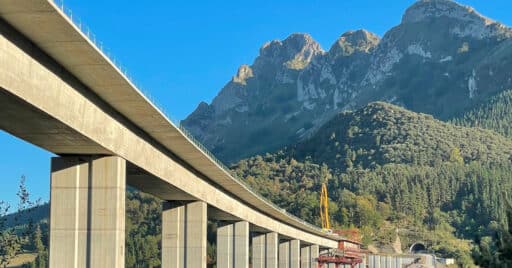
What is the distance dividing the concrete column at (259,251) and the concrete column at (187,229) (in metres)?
30.9

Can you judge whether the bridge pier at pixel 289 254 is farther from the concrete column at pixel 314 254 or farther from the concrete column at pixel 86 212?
the concrete column at pixel 86 212

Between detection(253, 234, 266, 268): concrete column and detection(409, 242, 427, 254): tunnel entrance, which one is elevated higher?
detection(409, 242, 427, 254): tunnel entrance

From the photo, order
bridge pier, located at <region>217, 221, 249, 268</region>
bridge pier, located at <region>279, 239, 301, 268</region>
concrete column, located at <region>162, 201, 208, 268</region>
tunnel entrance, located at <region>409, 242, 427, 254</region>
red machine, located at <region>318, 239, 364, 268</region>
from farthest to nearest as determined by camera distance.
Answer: tunnel entrance, located at <region>409, 242, 427, 254</region> → red machine, located at <region>318, 239, 364, 268</region> → bridge pier, located at <region>279, 239, 301, 268</region> → bridge pier, located at <region>217, 221, 249, 268</region> → concrete column, located at <region>162, 201, 208, 268</region>

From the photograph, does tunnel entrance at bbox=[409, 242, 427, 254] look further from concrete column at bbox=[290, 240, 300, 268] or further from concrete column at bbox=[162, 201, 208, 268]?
concrete column at bbox=[162, 201, 208, 268]

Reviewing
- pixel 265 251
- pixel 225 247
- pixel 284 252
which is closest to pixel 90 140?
pixel 225 247

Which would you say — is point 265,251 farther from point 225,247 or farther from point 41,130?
point 41,130

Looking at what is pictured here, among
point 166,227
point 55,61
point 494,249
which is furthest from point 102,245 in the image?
point 166,227

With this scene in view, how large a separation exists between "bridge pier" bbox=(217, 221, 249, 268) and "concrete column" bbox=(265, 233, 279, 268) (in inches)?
519

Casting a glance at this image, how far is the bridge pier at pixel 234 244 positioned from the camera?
251ft

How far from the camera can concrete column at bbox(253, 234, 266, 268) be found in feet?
294

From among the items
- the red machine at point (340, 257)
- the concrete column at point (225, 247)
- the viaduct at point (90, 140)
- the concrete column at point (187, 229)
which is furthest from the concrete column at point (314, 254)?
the viaduct at point (90, 140)

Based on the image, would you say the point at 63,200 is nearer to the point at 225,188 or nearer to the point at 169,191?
the point at 169,191

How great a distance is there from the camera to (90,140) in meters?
34.2

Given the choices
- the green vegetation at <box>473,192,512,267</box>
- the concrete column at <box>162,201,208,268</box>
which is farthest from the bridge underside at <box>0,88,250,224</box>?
the concrete column at <box>162,201,208,268</box>
